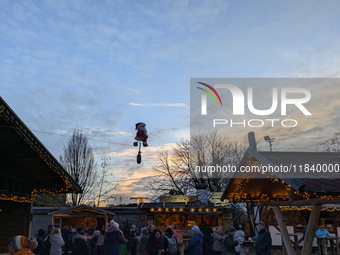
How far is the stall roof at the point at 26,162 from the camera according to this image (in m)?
7.47

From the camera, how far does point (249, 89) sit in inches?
557

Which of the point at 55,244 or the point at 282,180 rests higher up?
the point at 282,180

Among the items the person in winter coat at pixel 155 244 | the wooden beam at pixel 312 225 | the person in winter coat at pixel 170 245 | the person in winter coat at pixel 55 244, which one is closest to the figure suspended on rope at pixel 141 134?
the person in winter coat at pixel 55 244

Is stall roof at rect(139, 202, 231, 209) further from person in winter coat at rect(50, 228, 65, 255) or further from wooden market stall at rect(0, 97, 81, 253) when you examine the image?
person in winter coat at rect(50, 228, 65, 255)

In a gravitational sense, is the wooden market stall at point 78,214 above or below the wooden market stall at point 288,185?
below

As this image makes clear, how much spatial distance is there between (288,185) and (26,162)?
7860mm

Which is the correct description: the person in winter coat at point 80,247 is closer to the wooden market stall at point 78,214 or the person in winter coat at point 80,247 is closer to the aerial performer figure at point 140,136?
the aerial performer figure at point 140,136

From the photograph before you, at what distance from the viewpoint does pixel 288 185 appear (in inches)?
236

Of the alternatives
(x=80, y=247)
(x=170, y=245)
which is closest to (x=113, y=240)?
(x=80, y=247)

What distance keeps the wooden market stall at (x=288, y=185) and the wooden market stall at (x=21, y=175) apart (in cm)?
526

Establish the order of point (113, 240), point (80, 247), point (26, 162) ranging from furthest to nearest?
point (26, 162)
point (80, 247)
point (113, 240)

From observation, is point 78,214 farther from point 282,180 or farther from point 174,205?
point 282,180

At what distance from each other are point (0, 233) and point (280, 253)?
45.8ft

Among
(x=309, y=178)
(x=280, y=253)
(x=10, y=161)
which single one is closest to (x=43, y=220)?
(x=10, y=161)
